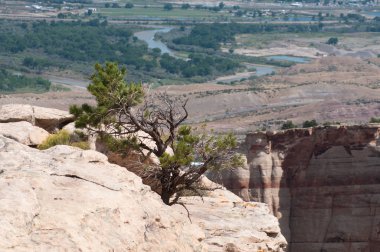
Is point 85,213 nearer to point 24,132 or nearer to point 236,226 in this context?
point 236,226

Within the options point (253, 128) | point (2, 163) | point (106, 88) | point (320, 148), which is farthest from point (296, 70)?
point (2, 163)

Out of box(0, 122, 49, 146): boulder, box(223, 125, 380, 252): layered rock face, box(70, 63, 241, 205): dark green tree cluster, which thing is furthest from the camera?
box(223, 125, 380, 252): layered rock face

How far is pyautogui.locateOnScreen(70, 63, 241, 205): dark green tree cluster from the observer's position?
3231 cm

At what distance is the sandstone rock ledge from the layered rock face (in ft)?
102

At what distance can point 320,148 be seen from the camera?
201 ft

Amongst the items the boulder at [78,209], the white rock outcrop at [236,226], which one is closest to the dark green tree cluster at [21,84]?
the white rock outcrop at [236,226]

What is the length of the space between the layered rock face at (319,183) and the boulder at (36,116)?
22699mm

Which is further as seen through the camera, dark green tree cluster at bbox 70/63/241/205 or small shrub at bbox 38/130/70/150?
dark green tree cluster at bbox 70/63/241/205

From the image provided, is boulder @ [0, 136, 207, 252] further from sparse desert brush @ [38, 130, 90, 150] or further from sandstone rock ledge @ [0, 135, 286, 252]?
sparse desert brush @ [38, 130, 90, 150]

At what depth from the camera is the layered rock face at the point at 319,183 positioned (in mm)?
59719

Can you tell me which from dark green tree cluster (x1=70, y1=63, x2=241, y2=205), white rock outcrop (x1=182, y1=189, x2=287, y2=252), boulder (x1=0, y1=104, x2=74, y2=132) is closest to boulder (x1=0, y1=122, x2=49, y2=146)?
boulder (x1=0, y1=104, x2=74, y2=132)

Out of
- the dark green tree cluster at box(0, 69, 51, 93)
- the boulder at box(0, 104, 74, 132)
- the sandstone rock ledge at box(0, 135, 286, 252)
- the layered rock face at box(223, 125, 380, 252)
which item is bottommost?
the dark green tree cluster at box(0, 69, 51, 93)

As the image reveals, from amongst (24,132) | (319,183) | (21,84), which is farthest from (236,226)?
(21,84)

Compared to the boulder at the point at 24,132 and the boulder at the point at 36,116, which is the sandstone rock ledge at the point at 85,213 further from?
the boulder at the point at 36,116
